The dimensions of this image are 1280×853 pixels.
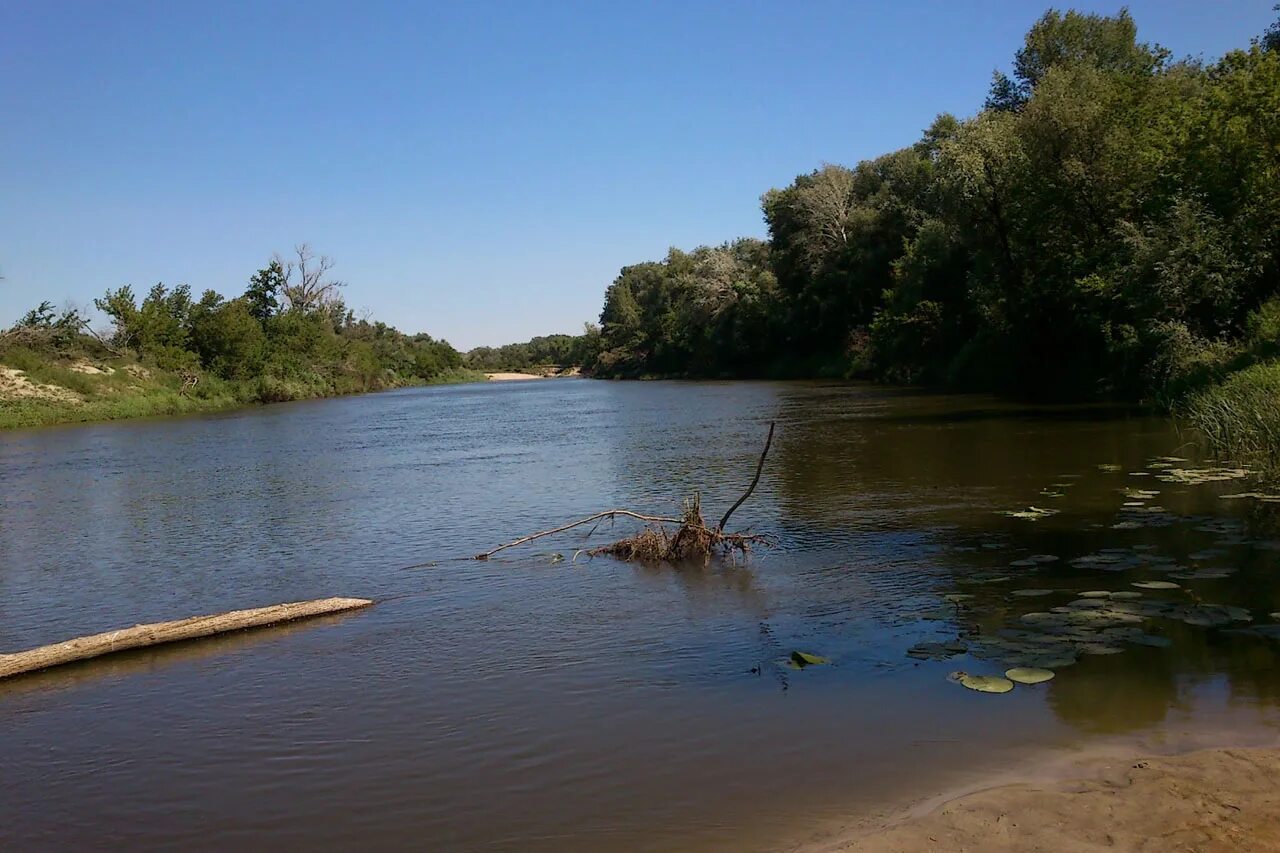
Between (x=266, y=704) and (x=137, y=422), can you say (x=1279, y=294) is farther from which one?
(x=137, y=422)

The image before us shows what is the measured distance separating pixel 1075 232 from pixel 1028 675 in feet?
102

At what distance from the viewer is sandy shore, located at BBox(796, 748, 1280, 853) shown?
5180 mm

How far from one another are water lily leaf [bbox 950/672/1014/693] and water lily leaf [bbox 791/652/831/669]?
1239 millimetres

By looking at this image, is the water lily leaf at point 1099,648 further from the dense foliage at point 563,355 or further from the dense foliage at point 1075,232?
the dense foliage at point 563,355

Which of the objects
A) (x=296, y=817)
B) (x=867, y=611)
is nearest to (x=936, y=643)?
(x=867, y=611)

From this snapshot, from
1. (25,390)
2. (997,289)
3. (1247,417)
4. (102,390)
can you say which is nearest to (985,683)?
(1247,417)

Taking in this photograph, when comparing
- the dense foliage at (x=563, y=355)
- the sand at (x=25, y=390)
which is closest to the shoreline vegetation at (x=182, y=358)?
the sand at (x=25, y=390)

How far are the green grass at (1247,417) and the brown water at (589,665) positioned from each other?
1186mm

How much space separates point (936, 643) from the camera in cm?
926

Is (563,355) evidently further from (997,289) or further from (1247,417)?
(1247,417)

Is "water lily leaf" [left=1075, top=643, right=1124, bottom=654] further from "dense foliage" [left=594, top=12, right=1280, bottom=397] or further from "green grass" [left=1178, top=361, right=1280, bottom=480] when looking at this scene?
"dense foliage" [left=594, top=12, right=1280, bottom=397]

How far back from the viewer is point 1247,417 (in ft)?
57.2

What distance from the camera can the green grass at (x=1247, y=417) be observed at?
16281 mm

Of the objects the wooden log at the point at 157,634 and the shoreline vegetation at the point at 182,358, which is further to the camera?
the shoreline vegetation at the point at 182,358
